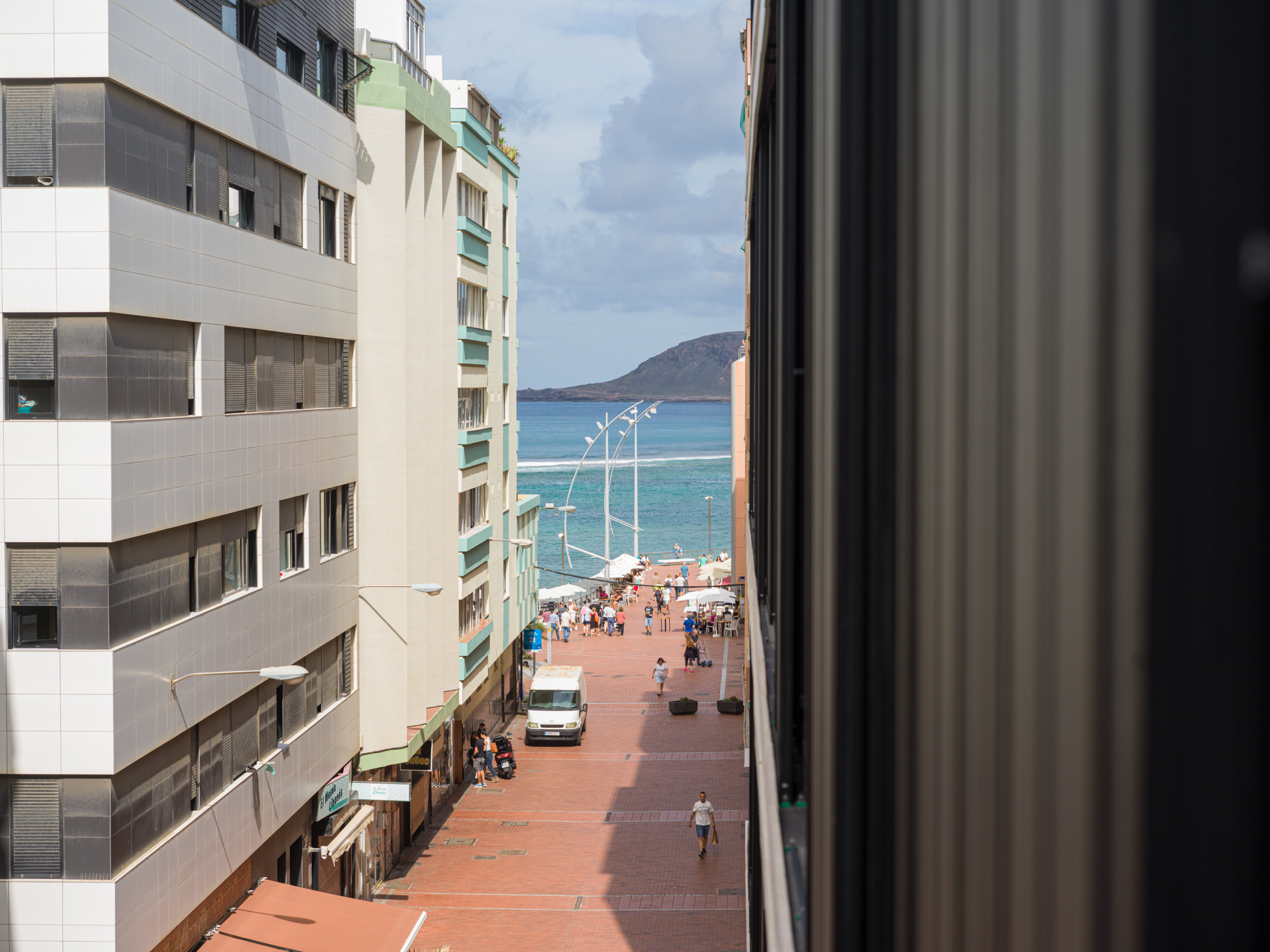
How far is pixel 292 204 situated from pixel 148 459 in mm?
7229

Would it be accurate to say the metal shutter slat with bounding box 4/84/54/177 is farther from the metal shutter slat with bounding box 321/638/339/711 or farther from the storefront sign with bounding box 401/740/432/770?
the storefront sign with bounding box 401/740/432/770

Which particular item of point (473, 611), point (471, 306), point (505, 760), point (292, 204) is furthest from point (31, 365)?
point (505, 760)

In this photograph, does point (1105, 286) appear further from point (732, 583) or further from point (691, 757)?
point (732, 583)

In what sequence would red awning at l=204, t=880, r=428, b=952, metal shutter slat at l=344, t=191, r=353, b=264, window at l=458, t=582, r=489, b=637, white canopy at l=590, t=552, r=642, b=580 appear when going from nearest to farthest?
red awning at l=204, t=880, r=428, b=952
metal shutter slat at l=344, t=191, r=353, b=264
window at l=458, t=582, r=489, b=637
white canopy at l=590, t=552, r=642, b=580

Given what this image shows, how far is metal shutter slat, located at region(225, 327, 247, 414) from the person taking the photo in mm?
18766

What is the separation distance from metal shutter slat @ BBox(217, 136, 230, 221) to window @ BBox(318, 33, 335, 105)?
4.48 meters

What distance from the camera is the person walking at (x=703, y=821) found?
96.7 ft

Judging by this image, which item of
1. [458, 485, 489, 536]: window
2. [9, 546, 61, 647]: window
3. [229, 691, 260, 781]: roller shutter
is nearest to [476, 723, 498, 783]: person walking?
[458, 485, 489, 536]: window

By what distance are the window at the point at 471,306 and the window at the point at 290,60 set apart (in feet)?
37.6

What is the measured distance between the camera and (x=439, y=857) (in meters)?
30.2

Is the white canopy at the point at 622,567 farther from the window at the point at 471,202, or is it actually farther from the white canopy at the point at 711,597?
the window at the point at 471,202

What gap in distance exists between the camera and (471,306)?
1369 inches

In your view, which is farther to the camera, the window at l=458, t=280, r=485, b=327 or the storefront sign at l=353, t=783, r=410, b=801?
the window at l=458, t=280, r=485, b=327

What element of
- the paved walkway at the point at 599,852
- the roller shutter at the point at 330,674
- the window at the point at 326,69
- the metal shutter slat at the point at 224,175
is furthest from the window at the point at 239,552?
the paved walkway at the point at 599,852
